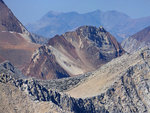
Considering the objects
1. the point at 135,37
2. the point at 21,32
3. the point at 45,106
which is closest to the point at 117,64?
the point at 45,106

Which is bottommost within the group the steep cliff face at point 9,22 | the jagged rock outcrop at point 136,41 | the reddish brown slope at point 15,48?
the jagged rock outcrop at point 136,41

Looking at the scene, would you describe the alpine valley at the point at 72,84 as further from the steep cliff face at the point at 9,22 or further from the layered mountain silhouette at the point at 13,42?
the steep cliff face at the point at 9,22

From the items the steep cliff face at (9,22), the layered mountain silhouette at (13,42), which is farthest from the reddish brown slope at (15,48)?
the steep cliff face at (9,22)

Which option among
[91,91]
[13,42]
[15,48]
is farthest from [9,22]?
[91,91]

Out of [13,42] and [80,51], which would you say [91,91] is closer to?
[80,51]

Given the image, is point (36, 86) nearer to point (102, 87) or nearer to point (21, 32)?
point (102, 87)
